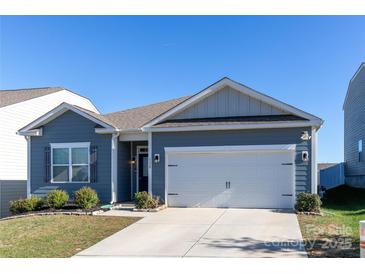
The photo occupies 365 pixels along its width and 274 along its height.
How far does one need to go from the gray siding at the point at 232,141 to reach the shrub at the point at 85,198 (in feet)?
7.52

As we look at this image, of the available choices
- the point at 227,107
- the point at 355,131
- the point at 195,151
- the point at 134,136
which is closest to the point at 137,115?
the point at 134,136

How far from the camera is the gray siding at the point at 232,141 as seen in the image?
13258mm

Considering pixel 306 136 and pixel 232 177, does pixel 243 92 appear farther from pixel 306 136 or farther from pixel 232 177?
pixel 232 177

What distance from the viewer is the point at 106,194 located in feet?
49.4

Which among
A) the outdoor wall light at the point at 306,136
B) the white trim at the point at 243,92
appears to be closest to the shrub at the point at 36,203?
the white trim at the point at 243,92

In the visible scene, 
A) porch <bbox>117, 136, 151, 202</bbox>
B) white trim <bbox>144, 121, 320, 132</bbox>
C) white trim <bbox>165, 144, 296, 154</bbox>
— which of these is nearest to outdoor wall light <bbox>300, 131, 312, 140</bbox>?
white trim <bbox>144, 121, 320, 132</bbox>

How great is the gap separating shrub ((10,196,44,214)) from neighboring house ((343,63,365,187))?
53.6 feet

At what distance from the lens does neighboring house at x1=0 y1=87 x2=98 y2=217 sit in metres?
18.7

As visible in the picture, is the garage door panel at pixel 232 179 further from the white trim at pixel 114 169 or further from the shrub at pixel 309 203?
the white trim at pixel 114 169

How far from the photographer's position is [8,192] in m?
18.9

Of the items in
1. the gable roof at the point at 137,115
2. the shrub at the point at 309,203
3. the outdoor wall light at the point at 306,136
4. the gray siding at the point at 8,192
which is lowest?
the gray siding at the point at 8,192

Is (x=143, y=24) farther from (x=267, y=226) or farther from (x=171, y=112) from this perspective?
(x=267, y=226)

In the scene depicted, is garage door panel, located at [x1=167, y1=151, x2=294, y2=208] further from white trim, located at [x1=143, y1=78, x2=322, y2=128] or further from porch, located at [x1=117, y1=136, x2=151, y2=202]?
porch, located at [x1=117, y1=136, x2=151, y2=202]

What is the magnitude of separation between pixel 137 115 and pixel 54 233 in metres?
8.16
